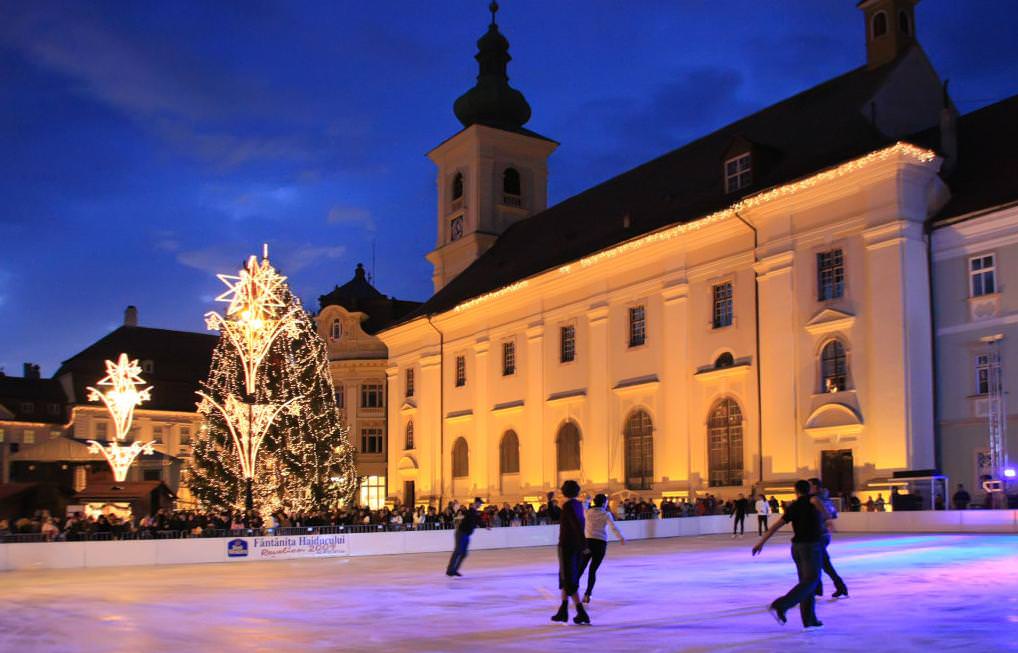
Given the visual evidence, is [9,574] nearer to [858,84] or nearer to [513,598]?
[513,598]

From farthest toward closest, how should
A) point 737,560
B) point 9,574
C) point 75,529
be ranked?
point 75,529
point 9,574
point 737,560

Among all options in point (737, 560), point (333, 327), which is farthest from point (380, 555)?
point (333, 327)

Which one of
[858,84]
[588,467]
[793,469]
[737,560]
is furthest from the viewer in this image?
[588,467]

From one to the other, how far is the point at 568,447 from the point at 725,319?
1066cm

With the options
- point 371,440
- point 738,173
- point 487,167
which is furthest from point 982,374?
point 371,440

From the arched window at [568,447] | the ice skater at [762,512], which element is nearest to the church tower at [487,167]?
the arched window at [568,447]

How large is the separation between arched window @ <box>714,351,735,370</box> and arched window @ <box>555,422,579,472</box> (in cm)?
909

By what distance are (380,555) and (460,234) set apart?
37684 mm

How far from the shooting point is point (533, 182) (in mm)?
66250

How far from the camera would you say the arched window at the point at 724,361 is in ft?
131

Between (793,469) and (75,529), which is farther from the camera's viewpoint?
(793,469)

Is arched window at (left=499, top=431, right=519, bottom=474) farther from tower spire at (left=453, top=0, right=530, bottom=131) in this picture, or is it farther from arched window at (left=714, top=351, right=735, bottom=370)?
tower spire at (left=453, top=0, right=530, bottom=131)

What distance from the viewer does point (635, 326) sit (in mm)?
45250

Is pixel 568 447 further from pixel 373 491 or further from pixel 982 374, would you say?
pixel 373 491
